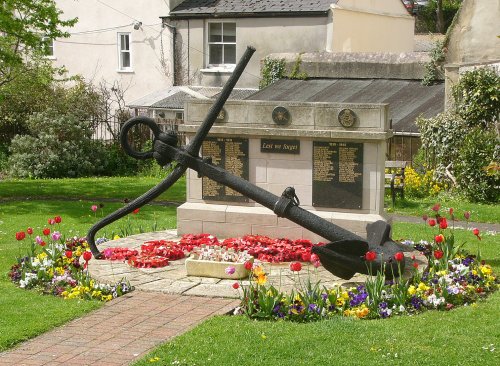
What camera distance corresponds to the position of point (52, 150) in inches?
1064

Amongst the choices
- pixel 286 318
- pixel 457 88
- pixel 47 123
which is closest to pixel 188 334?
pixel 286 318

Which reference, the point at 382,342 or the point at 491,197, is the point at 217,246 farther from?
the point at 491,197

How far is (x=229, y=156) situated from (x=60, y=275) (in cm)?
330

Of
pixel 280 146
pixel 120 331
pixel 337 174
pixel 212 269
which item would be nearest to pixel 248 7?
pixel 280 146

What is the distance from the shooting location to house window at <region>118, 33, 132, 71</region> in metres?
34.0

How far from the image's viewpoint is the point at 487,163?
20000 mm

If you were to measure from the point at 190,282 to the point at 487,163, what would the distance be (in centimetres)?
1130

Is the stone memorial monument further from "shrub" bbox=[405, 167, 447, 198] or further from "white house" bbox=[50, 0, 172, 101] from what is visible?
"white house" bbox=[50, 0, 172, 101]

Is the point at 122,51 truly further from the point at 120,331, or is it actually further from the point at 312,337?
the point at 312,337

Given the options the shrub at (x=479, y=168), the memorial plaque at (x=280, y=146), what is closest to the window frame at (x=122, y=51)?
the shrub at (x=479, y=168)

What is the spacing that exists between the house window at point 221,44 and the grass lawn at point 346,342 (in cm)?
2329

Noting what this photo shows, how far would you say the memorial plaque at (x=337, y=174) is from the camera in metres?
12.2

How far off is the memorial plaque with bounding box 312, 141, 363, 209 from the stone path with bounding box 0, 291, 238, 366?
3.04m

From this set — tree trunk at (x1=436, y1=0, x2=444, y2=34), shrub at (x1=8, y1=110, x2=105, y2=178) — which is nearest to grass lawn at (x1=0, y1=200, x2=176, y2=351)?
shrub at (x1=8, y1=110, x2=105, y2=178)
